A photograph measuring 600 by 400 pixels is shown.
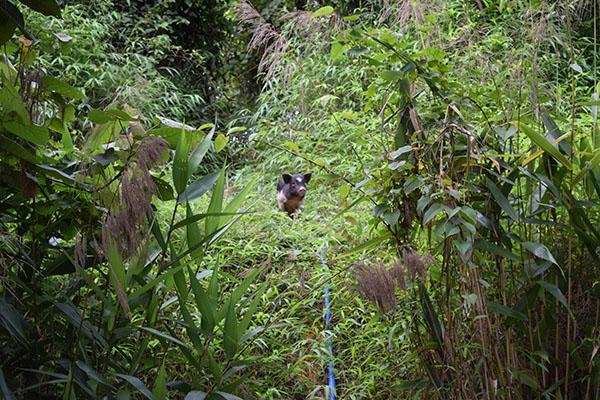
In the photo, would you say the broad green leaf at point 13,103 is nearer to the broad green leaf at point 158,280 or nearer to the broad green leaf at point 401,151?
the broad green leaf at point 158,280

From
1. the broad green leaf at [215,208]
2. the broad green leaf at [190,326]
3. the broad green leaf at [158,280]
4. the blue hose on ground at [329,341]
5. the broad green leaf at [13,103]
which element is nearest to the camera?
the broad green leaf at [13,103]

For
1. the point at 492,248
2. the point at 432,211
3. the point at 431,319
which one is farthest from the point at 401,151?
the point at 431,319

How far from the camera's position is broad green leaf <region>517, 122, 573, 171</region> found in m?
1.94

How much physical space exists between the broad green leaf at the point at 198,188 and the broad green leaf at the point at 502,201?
2.57ft

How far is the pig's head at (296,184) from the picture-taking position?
164 inches

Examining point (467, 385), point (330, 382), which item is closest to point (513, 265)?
point (467, 385)

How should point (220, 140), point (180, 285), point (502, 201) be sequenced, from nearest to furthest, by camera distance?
1. point (502, 201)
2. point (180, 285)
3. point (220, 140)

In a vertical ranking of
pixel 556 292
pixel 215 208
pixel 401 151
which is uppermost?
pixel 401 151

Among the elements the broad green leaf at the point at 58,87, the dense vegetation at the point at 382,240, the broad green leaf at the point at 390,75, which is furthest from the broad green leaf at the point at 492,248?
the broad green leaf at the point at 58,87

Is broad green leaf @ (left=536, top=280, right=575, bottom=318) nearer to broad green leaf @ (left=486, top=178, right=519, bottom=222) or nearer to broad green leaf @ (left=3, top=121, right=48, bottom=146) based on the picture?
broad green leaf @ (left=486, top=178, right=519, bottom=222)

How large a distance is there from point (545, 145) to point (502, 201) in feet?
0.62

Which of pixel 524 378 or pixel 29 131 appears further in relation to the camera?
pixel 524 378

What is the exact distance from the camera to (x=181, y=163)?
2000 mm

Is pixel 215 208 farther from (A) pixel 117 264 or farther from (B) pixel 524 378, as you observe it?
(B) pixel 524 378
